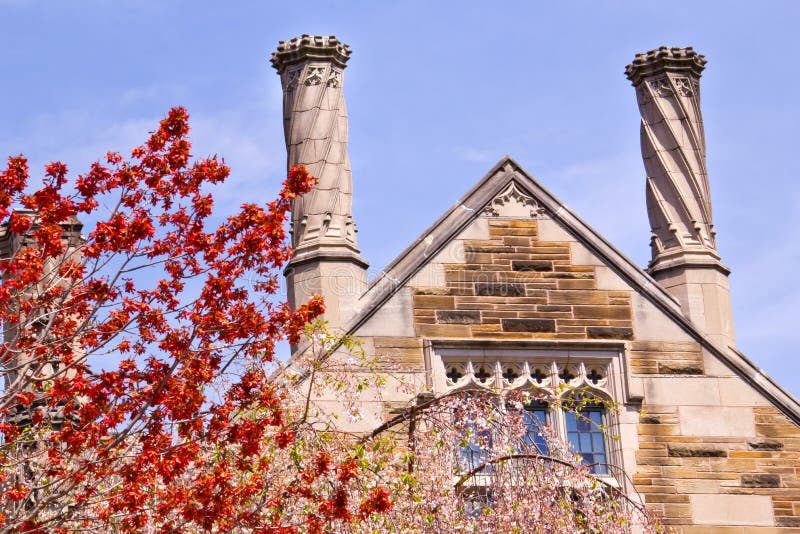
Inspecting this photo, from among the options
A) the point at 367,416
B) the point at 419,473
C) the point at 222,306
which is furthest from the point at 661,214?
the point at 222,306

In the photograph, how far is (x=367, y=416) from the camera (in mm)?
19734

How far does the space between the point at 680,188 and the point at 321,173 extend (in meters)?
4.16

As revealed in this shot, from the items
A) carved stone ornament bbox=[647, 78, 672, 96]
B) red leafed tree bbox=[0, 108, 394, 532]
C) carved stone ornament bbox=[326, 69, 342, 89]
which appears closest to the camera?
red leafed tree bbox=[0, 108, 394, 532]

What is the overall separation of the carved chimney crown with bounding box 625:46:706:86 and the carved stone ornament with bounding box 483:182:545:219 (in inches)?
98.0

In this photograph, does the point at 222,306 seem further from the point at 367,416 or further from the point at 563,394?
the point at 563,394

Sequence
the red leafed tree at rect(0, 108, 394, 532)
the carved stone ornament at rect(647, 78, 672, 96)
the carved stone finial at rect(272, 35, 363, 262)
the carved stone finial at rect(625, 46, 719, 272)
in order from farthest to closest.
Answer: the carved stone ornament at rect(647, 78, 672, 96)
the carved stone finial at rect(625, 46, 719, 272)
the carved stone finial at rect(272, 35, 363, 262)
the red leafed tree at rect(0, 108, 394, 532)

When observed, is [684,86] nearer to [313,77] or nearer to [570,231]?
[570,231]

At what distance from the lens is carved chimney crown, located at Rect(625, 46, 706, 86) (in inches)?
890

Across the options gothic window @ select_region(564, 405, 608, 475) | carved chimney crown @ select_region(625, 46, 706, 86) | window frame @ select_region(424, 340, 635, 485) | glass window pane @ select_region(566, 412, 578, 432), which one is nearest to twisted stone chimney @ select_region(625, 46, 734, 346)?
carved chimney crown @ select_region(625, 46, 706, 86)

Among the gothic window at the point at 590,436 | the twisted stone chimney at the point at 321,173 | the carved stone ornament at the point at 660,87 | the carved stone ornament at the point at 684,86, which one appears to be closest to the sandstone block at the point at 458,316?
the twisted stone chimney at the point at 321,173

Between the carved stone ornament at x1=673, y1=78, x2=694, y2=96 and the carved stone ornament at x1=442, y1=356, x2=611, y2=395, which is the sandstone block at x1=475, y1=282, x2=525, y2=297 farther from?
the carved stone ornament at x1=673, y1=78, x2=694, y2=96

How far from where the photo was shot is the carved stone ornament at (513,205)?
69.1ft

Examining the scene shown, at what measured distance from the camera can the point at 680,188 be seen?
2209 centimetres

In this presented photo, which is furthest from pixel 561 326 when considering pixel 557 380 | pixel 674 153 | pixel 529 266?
pixel 674 153
